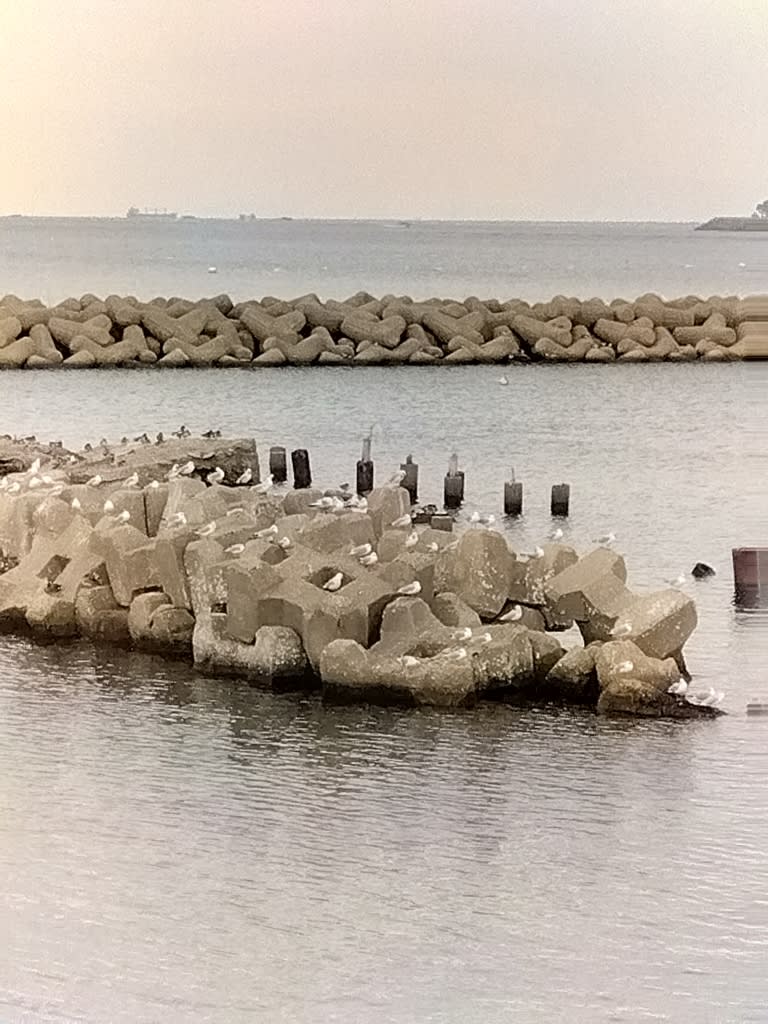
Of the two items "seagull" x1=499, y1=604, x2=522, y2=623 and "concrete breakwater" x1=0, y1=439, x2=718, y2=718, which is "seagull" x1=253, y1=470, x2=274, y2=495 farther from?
"seagull" x1=499, y1=604, x2=522, y2=623

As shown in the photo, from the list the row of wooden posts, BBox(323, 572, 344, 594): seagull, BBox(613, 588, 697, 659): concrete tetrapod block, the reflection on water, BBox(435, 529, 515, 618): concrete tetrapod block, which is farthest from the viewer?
BBox(323, 572, 344, 594): seagull

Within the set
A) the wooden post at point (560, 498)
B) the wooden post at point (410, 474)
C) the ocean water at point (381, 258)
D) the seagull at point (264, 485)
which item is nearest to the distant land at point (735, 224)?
the ocean water at point (381, 258)

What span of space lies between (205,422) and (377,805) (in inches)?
24.7

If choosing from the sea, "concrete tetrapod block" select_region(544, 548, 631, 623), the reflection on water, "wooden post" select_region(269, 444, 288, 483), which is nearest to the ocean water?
the sea

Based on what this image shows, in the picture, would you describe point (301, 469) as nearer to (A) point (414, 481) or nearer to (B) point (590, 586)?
(A) point (414, 481)

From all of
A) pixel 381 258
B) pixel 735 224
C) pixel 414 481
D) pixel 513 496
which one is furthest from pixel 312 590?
pixel 735 224

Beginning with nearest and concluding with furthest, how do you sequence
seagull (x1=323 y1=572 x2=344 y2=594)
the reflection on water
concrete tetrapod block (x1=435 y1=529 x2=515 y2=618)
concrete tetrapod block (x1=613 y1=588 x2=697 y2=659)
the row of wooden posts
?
the reflection on water < concrete tetrapod block (x1=613 y1=588 x2=697 y2=659) < the row of wooden posts < concrete tetrapod block (x1=435 y1=529 x2=515 y2=618) < seagull (x1=323 y1=572 x2=344 y2=594)

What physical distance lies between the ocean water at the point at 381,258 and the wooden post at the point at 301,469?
23 centimetres

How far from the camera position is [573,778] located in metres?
2.05

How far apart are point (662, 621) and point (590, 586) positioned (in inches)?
5.0

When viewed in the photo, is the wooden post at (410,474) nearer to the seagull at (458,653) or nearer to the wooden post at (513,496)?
the wooden post at (513,496)

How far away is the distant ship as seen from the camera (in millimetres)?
2240

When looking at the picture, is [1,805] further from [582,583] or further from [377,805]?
[582,583]

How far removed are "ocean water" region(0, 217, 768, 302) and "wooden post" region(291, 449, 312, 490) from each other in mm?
234
